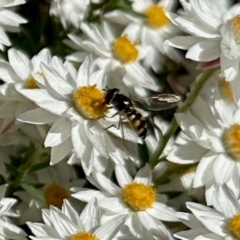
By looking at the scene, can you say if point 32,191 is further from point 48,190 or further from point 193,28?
point 193,28

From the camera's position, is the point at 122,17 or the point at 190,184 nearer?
the point at 190,184

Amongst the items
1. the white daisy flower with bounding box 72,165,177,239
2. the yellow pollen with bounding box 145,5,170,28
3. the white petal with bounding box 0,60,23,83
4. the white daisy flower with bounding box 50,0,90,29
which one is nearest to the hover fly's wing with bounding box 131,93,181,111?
the white daisy flower with bounding box 72,165,177,239

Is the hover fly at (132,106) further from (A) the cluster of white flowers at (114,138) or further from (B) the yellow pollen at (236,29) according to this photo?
(B) the yellow pollen at (236,29)

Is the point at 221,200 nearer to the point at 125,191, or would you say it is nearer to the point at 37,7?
the point at 125,191

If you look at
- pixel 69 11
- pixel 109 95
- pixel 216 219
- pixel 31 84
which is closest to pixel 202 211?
pixel 216 219

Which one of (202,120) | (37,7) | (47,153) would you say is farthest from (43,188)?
A: (37,7)

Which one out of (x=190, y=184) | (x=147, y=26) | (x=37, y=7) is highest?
(x=37, y=7)
